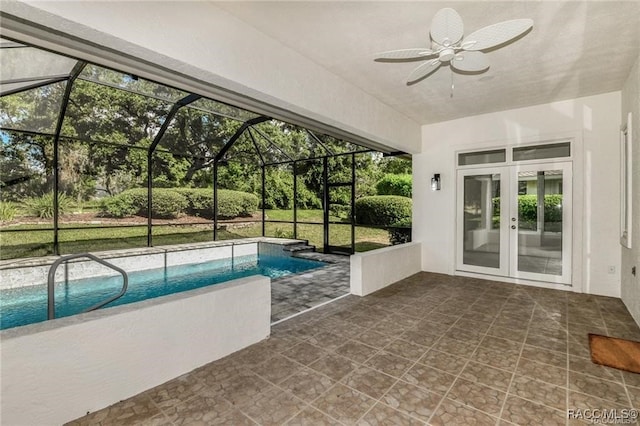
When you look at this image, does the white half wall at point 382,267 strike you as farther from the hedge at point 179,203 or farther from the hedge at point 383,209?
the hedge at point 179,203

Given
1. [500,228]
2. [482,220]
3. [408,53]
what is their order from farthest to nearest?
[482,220], [500,228], [408,53]

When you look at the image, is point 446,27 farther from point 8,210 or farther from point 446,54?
point 8,210

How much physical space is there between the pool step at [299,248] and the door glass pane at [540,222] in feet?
17.7

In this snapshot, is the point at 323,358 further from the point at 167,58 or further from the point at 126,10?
the point at 126,10

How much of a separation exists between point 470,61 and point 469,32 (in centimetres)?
30

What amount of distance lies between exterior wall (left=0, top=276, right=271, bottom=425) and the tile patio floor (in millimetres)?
127

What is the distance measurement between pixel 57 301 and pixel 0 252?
369 centimetres

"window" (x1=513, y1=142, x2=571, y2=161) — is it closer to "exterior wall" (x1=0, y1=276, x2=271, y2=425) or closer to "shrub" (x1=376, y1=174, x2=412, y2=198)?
"exterior wall" (x1=0, y1=276, x2=271, y2=425)

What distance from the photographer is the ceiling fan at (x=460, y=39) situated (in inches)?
90.1

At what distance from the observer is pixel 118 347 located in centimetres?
212

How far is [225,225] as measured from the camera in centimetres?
1141

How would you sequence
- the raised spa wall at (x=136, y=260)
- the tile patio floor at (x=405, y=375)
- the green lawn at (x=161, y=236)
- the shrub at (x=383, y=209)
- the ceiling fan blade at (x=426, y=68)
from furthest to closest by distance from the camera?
1. the shrub at (x=383, y=209)
2. the green lawn at (x=161, y=236)
3. the raised spa wall at (x=136, y=260)
4. the ceiling fan blade at (x=426, y=68)
5. the tile patio floor at (x=405, y=375)

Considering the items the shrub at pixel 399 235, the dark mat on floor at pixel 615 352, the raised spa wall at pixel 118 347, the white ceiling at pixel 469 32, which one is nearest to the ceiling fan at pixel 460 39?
the white ceiling at pixel 469 32

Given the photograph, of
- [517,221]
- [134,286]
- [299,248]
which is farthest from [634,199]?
[134,286]
